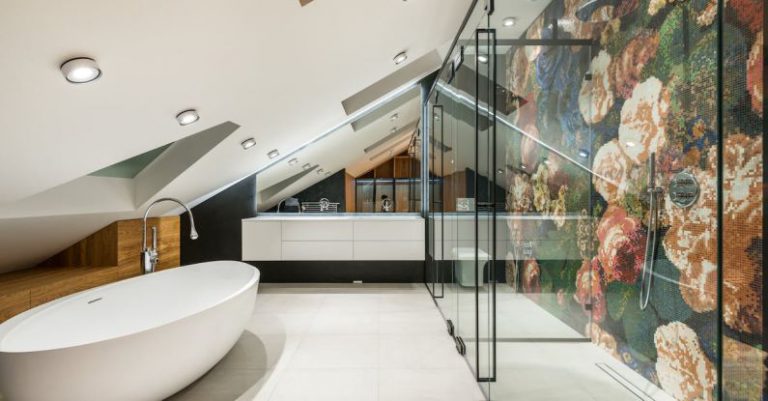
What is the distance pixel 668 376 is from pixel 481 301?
52.3 inches

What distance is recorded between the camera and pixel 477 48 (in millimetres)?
2125

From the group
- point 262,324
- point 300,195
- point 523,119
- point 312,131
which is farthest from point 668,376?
point 300,195

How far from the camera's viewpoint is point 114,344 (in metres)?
1.56

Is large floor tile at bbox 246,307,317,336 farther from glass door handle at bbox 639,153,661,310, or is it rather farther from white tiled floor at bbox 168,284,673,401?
glass door handle at bbox 639,153,661,310

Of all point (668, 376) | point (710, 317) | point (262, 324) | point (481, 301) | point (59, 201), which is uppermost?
point (59, 201)

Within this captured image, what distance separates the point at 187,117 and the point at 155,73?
50cm

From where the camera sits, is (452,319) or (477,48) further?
(452,319)

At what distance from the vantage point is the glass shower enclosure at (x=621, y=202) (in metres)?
0.63

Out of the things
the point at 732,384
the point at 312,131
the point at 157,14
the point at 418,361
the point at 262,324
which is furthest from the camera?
the point at 312,131

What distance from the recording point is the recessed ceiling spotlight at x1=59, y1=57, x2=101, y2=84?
1291 millimetres

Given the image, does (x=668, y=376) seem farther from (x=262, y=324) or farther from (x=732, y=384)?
(x=262, y=324)

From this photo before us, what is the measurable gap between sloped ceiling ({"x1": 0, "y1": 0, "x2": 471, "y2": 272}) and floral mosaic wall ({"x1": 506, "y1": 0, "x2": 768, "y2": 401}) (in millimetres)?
1279

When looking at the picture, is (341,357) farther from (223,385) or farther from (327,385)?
(223,385)

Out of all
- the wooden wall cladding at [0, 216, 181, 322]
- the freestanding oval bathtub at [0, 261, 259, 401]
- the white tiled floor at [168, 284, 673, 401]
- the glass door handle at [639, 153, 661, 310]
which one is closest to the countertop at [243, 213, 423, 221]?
the white tiled floor at [168, 284, 673, 401]
